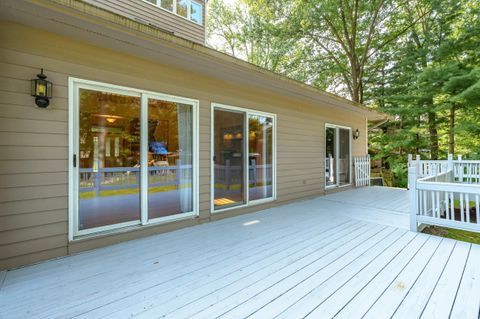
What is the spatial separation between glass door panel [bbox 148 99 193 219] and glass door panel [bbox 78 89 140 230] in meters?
0.21

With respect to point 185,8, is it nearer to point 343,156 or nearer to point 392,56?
point 343,156

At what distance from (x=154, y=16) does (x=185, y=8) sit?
1.12 metres

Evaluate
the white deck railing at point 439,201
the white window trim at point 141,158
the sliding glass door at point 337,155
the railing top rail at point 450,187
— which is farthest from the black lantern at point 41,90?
the sliding glass door at point 337,155

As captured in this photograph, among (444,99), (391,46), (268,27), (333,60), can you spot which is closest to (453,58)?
(444,99)

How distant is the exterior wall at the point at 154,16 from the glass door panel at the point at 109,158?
3.49 m

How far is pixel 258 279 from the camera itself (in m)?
2.17

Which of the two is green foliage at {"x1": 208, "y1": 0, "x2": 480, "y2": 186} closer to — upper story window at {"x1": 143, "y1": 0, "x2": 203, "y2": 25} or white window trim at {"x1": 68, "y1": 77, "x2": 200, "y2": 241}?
upper story window at {"x1": 143, "y1": 0, "x2": 203, "y2": 25}

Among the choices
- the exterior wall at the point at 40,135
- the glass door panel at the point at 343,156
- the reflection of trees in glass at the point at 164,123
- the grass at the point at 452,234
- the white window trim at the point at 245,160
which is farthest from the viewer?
the glass door panel at the point at 343,156

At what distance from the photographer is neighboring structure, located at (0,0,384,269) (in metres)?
2.40

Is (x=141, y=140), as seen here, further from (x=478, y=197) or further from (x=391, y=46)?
(x=391, y=46)

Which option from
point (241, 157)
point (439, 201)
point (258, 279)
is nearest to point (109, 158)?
point (241, 157)

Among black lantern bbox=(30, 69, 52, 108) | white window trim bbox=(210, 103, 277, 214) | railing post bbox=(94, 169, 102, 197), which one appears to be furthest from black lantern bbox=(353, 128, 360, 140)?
black lantern bbox=(30, 69, 52, 108)

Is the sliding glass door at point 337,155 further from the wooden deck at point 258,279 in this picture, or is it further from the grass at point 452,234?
the wooden deck at point 258,279

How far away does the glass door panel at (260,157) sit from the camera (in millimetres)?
4785
